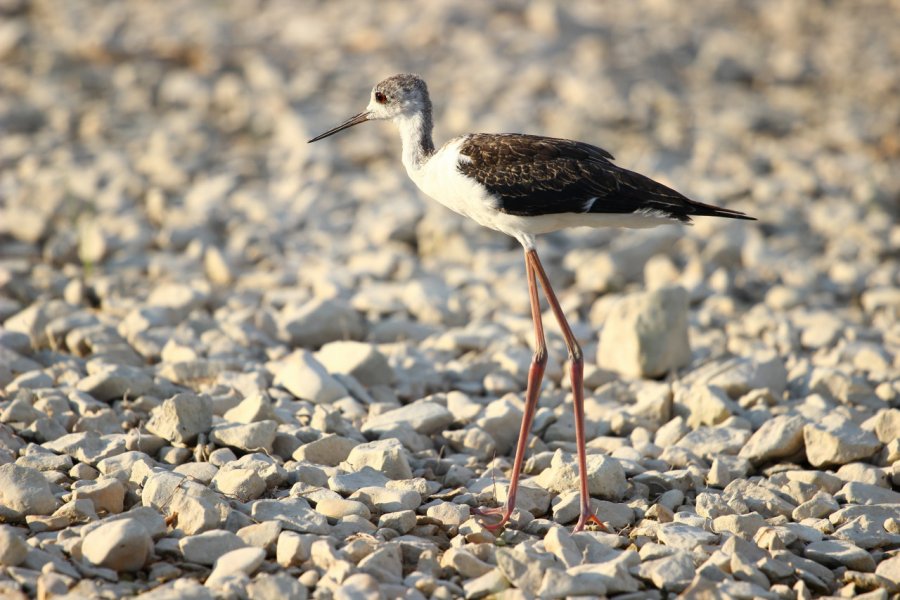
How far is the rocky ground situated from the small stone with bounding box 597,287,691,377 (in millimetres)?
19

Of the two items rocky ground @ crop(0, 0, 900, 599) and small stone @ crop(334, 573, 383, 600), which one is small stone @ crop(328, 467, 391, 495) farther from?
small stone @ crop(334, 573, 383, 600)

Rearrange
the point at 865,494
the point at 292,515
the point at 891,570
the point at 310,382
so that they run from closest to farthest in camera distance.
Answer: the point at 891,570 < the point at 292,515 < the point at 865,494 < the point at 310,382

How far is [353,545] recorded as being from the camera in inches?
153

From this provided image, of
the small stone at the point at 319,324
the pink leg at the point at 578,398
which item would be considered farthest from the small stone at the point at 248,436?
the small stone at the point at 319,324

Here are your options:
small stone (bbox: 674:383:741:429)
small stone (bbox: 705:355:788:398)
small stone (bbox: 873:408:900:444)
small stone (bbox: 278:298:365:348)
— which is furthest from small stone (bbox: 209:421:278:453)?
small stone (bbox: 873:408:900:444)

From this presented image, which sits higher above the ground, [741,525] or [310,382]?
[310,382]

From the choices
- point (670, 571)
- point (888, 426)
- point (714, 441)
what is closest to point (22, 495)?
point (670, 571)

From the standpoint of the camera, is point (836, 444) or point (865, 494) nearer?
point (865, 494)

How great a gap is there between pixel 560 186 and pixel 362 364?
5.40ft

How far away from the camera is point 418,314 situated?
23.6 feet

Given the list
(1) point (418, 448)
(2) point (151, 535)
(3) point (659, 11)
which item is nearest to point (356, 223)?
(1) point (418, 448)

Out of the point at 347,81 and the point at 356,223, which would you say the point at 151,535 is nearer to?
the point at 356,223

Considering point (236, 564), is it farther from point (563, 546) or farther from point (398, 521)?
point (563, 546)

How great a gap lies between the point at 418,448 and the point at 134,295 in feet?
9.79
